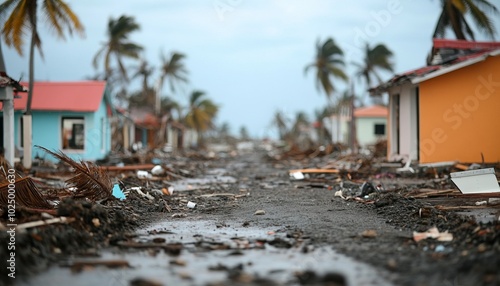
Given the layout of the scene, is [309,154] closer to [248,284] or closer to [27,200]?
[27,200]

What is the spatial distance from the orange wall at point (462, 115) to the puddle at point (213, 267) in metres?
13.2

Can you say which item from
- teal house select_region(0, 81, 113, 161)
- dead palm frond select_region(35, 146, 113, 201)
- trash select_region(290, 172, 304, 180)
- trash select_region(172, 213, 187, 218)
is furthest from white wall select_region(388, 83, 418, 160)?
teal house select_region(0, 81, 113, 161)

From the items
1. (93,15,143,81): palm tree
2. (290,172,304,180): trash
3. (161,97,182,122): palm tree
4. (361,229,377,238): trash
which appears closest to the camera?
(361,229,377,238): trash

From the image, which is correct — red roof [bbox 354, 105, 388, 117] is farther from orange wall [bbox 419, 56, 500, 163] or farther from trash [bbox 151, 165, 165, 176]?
trash [bbox 151, 165, 165, 176]

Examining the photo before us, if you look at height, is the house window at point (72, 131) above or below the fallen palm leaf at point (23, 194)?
above

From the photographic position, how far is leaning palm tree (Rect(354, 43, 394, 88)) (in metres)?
49.5

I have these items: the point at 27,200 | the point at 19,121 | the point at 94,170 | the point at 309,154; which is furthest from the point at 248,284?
the point at 309,154

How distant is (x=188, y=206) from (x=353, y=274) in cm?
686

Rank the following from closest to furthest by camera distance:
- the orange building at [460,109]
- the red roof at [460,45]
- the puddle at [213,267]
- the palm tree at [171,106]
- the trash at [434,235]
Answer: the puddle at [213,267] → the trash at [434,235] → the orange building at [460,109] → the red roof at [460,45] → the palm tree at [171,106]

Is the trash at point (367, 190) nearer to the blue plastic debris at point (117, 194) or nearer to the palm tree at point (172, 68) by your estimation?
the blue plastic debris at point (117, 194)

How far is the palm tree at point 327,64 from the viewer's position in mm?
48281

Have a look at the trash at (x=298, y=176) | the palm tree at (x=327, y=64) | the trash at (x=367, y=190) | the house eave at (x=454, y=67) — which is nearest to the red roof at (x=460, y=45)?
the house eave at (x=454, y=67)

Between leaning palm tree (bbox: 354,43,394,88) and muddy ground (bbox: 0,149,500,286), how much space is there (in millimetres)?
39129

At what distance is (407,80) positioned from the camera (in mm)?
19422
